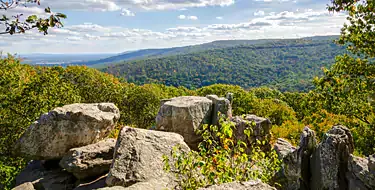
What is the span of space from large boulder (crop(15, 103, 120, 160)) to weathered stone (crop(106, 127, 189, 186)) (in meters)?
4.04

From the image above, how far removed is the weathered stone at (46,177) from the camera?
13703 mm

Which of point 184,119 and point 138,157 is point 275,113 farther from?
point 138,157

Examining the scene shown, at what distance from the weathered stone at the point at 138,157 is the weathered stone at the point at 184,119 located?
8.50 metres

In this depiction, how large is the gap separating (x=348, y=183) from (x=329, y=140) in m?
1.99

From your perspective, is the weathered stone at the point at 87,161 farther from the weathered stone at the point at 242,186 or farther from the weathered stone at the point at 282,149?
the weathered stone at the point at 242,186

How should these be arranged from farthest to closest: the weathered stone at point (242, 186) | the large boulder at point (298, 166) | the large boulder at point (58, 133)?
1. the large boulder at point (58, 133)
2. the large boulder at point (298, 166)
3. the weathered stone at point (242, 186)

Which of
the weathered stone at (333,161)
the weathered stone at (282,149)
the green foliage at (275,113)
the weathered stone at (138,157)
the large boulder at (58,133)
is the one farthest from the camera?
the green foliage at (275,113)

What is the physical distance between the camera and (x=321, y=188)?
1234 centimetres

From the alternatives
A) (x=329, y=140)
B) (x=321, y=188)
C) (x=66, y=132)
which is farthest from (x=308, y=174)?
(x=66, y=132)

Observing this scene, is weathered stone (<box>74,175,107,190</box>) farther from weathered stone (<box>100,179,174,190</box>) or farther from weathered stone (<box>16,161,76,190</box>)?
weathered stone (<box>100,179,174,190</box>)

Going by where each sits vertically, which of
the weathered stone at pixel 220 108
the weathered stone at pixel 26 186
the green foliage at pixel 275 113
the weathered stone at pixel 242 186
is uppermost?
the weathered stone at pixel 242 186

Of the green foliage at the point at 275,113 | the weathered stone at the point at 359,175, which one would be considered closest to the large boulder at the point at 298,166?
the weathered stone at the point at 359,175

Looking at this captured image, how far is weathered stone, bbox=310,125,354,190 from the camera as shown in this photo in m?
12.1

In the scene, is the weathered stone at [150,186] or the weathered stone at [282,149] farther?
the weathered stone at [282,149]
